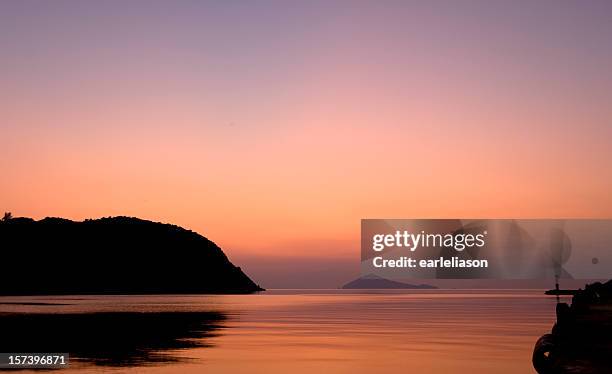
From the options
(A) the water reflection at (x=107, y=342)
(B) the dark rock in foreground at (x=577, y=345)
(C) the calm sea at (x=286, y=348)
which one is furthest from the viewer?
(A) the water reflection at (x=107, y=342)

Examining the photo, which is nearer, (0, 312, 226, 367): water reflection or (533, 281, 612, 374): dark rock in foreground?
(533, 281, 612, 374): dark rock in foreground

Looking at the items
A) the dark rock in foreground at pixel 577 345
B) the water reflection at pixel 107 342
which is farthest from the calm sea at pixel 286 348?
the dark rock in foreground at pixel 577 345

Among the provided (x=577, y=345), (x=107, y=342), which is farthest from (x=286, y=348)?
(x=577, y=345)

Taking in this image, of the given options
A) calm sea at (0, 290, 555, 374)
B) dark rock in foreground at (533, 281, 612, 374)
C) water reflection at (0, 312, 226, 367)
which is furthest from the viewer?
water reflection at (0, 312, 226, 367)

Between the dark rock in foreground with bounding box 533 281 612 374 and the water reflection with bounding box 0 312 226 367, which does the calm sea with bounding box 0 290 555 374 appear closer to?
the water reflection with bounding box 0 312 226 367

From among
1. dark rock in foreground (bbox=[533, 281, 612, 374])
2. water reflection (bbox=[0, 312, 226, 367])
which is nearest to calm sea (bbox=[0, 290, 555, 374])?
water reflection (bbox=[0, 312, 226, 367])

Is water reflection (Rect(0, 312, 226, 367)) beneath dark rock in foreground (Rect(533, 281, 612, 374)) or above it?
beneath

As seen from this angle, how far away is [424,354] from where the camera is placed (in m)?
50.7

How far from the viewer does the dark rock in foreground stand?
30.8 m

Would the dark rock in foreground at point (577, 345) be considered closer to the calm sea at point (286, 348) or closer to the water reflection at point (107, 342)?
the calm sea at point (286, 348)

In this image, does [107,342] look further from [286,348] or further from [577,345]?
[577,345]

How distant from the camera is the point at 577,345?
36250 millimetres

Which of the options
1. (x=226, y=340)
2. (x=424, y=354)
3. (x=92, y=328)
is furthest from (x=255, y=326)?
(x=424, y=354)

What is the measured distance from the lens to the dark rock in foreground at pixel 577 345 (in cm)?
3081
